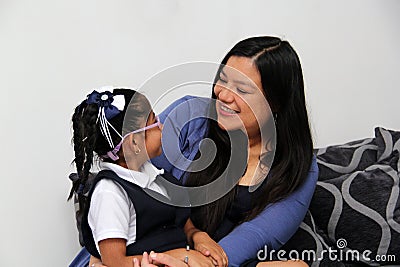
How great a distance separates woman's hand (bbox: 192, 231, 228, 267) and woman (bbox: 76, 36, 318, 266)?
3cm

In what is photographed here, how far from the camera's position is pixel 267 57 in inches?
67.1

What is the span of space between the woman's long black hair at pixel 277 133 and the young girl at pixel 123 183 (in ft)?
0.51

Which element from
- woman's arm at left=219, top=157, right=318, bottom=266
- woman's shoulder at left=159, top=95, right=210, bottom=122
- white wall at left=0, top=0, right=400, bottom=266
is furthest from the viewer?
white wall at left=0, top=0, right=400, bottom=266

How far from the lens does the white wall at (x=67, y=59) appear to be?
85.9 inches

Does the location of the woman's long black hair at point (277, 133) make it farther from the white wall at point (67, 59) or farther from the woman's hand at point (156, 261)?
the white wall at point (67, 59)

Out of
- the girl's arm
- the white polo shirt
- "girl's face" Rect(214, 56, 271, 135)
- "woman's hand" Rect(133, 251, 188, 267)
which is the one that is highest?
"girl's face" Rect(214, 56, 271, 135)

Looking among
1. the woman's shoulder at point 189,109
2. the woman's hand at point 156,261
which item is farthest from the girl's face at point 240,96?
the woman's hand at point 156,261

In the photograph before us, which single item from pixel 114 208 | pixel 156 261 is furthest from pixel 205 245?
pixel 114 208

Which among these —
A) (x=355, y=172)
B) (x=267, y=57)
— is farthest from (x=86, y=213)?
(x=355, y=172)

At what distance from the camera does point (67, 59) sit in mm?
2219

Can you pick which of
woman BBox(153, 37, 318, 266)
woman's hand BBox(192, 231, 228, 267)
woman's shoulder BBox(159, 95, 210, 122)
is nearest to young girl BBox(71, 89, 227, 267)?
woman's hand BBox(192, 231, 228, 267)

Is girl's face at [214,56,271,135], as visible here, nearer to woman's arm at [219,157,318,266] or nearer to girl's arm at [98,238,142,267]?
woman's arm at [219,157,318,266]

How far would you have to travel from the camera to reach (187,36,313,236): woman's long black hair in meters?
1.71

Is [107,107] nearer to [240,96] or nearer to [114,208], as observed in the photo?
[114,208]
